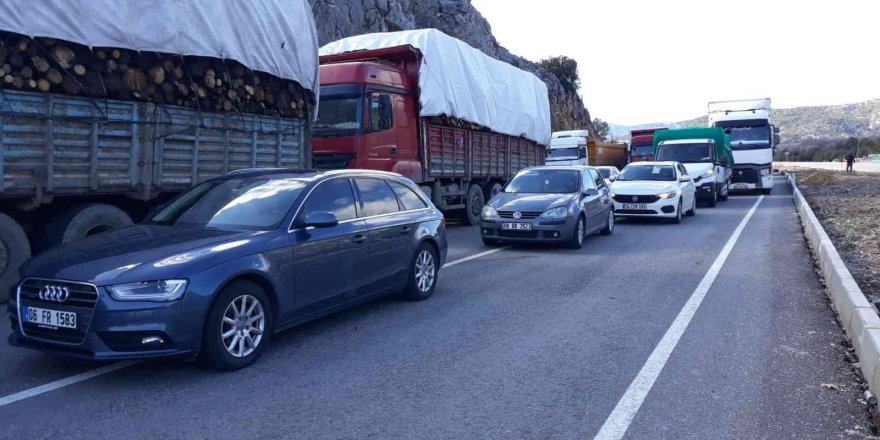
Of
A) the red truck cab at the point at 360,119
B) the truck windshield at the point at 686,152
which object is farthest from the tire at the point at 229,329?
the truck windshield at the point at 686,152

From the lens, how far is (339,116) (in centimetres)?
1295

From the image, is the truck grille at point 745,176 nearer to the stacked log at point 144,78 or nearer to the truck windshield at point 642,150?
the truck windshield at point 642,150

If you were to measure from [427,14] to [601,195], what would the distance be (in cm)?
4080

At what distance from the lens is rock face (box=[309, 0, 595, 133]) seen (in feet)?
120

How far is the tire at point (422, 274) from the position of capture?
7559 millimetres

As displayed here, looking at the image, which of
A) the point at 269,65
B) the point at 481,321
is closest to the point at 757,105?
the point at 269,65

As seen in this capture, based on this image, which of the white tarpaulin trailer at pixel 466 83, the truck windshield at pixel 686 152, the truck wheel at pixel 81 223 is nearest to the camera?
the truck wheel at pixel 81 223

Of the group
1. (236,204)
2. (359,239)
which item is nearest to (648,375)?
(359,239)

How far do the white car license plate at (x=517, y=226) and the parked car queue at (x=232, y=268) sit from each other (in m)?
3.74

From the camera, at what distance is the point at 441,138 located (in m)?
15.3

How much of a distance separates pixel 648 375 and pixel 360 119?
28.6ft

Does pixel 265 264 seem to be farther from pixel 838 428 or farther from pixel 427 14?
pixel 427 14

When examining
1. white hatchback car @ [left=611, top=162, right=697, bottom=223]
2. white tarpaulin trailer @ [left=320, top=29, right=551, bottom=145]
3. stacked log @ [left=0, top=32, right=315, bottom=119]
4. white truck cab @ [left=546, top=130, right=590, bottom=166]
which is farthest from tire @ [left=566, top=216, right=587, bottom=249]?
white truck cab @ [left=546, top=130, right=590, bottom=166]

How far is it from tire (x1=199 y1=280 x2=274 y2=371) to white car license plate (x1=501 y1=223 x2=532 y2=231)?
6764 mm
